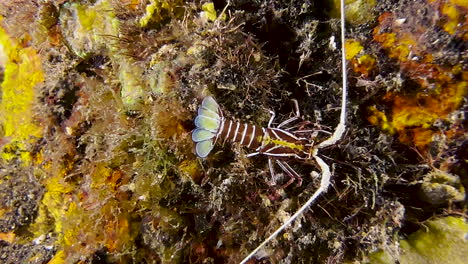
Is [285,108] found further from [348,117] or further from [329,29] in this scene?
[329,29]

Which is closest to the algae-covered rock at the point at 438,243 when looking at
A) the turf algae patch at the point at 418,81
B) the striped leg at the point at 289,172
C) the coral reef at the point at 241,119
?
the coral reef at the point at 241,119

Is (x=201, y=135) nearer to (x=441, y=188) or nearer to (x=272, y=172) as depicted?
(x=272, y=172)

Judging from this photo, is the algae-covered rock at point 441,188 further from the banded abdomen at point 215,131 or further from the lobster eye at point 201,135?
the lobster eye at point 201,135

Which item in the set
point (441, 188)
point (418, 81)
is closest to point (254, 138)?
point (418, 81)

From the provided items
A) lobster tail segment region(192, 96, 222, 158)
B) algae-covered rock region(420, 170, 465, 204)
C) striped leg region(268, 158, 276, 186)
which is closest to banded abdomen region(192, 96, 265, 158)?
lobster tail segment region(192, 96, 222, 158)

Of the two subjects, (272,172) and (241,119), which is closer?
(272,172)

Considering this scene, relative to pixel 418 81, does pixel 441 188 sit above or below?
below
